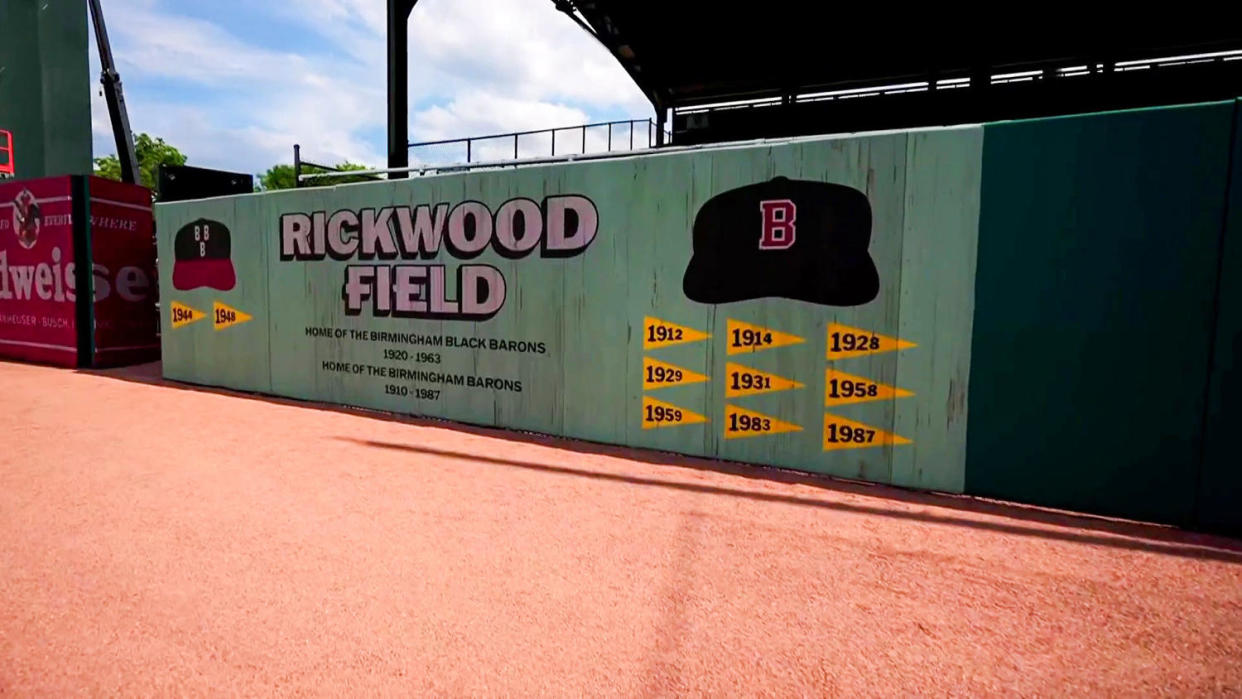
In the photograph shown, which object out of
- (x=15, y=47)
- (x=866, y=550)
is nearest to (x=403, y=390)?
(x=866, y=550)

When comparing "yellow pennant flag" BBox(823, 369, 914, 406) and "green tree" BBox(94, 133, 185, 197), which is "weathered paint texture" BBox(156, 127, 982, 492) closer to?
"yellow pennant flag" BBox(823, 369, 914, 406)

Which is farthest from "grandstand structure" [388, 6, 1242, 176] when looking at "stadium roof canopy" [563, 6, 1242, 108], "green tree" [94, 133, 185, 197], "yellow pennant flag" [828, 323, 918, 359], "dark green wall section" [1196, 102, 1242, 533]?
"green tree" [94, 133, 185, 197]

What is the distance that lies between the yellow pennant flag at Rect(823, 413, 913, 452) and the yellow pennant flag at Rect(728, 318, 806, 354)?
71 cm

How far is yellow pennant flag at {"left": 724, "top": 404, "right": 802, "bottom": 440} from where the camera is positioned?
5215 mm

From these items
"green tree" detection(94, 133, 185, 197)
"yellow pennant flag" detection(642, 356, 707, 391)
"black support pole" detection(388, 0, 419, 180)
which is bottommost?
"yellow pennant flag" detection(642, 356, 707, 391)

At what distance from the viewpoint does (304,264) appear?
794 cm

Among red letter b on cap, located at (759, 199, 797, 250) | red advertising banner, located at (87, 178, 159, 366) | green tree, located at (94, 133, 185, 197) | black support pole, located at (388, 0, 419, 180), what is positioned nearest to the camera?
red letter b on cap, located at (759, 199, 797, 250)

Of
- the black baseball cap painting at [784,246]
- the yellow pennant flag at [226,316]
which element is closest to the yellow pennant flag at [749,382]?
the black baseball cap painting at [784,246]

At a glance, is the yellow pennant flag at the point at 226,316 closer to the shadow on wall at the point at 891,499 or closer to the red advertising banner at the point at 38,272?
the red advertising banner at the point at 38,272

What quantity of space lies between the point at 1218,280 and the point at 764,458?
10.6 feet

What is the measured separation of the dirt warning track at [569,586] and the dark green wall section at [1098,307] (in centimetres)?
39

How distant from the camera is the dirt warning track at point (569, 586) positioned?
236 centimetres

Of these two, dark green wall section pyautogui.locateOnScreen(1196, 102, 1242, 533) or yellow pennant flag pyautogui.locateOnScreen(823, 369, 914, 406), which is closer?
dark green wall section pyautogui.locateOnScreen(1196, 102, 1242, 533)

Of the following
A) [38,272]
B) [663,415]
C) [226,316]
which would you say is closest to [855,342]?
[663,415]
